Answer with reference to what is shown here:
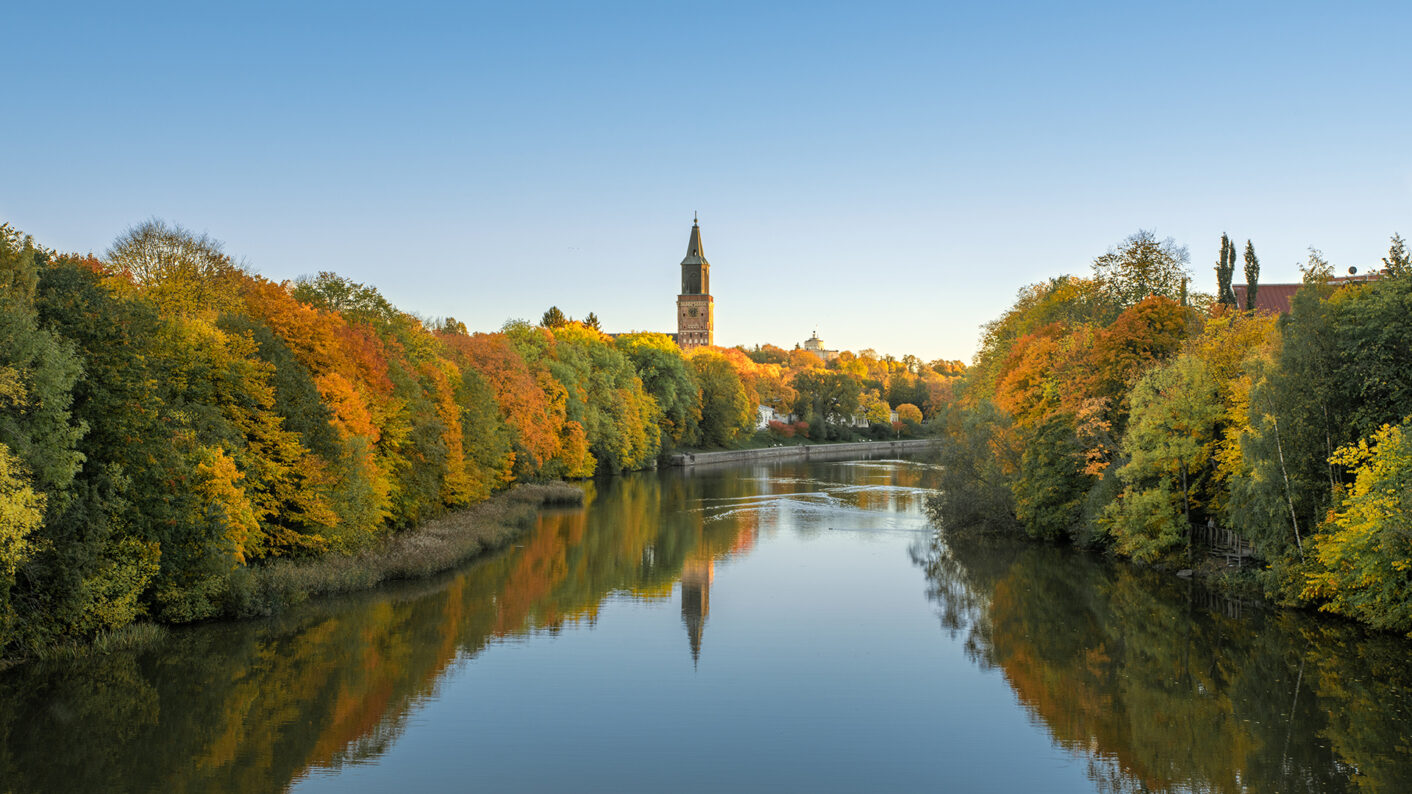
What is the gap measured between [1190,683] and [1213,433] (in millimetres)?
11950

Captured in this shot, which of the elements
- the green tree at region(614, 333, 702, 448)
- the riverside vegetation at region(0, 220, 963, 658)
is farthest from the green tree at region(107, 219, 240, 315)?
the green tree at region(614, 333, 702, 448)

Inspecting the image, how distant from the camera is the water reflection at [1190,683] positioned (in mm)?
16047

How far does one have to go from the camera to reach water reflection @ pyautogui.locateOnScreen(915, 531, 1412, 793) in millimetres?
16047

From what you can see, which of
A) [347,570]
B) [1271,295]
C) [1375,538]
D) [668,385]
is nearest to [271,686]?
[347,570]

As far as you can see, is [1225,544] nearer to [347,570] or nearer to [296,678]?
[347,570]

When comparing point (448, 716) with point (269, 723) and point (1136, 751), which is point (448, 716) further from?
point (1136, 751)

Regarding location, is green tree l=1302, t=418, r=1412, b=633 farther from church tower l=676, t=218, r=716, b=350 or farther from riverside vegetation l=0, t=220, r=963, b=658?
church tower l=676, t=218, r=716, b=350

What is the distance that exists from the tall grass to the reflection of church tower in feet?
24.8

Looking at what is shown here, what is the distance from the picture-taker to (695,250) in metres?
152

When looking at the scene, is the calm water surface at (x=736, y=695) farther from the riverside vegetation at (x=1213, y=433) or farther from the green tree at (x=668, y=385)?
the green tree at (x=668, y=385)

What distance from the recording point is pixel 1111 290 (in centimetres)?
4497

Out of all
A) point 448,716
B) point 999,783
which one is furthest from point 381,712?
Result: point 999,783

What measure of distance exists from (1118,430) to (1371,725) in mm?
18641

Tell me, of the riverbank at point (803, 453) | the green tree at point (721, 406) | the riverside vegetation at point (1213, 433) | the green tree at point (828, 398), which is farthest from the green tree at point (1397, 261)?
the green tree at point (828, 398)
